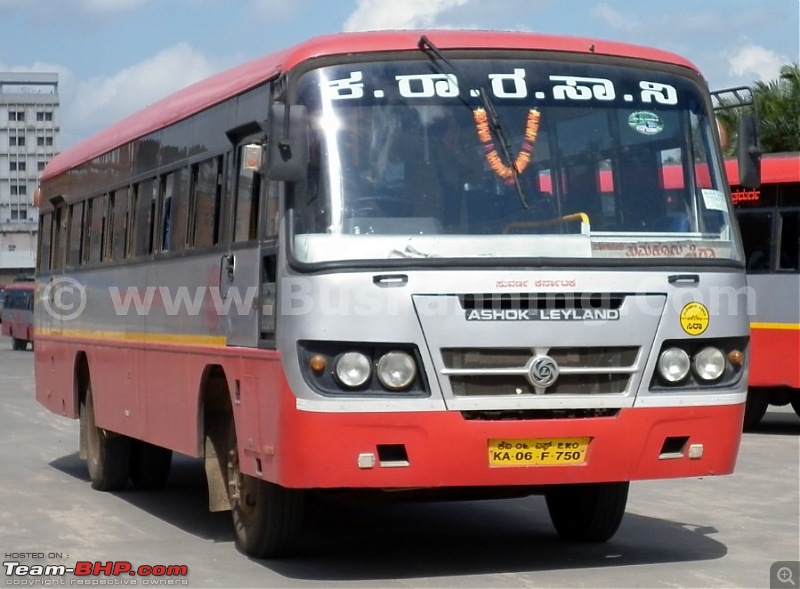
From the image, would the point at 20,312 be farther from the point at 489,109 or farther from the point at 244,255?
the point at 489,109

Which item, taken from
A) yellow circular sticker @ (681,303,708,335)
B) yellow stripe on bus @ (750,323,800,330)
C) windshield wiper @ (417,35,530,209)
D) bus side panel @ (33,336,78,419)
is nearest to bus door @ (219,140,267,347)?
windshield wiper @ (417,35,530,209)

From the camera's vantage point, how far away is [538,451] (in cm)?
848

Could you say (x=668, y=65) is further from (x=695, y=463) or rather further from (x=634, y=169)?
(x=695, y=463)

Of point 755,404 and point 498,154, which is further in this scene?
point 755,404

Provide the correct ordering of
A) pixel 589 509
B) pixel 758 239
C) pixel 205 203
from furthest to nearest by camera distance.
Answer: pixel 758 239
pixel 205 203
pixel 589 509

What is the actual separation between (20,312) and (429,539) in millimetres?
51355

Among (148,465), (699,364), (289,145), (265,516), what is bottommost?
(148,465)

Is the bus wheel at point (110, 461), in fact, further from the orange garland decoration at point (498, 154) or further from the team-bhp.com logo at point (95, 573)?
the orange garland decoration at point (498, 154)

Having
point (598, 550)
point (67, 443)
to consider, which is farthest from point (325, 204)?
point (67, 443)

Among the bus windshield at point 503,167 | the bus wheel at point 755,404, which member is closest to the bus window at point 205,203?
the bus windshield at point 503,167

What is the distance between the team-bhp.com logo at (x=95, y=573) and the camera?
29.0ft

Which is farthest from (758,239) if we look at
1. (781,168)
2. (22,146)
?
(22,146)

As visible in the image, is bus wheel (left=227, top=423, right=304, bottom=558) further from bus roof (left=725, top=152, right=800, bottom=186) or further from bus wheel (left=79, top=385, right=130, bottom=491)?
bus roof (left=725, top=152, right=800, bottom=186)

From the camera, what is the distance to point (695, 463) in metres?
8.82
